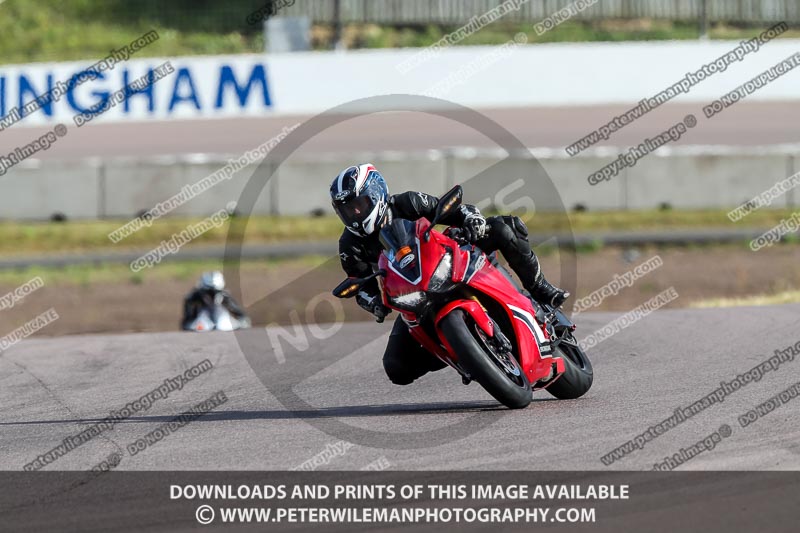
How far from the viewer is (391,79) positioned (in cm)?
2975

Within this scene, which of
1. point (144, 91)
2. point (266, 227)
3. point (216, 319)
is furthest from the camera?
point (144, 91)

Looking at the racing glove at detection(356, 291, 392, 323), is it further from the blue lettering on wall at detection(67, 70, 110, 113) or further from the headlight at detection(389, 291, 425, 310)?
the blue lettering on wall at detection(67, 70, 110, 113)

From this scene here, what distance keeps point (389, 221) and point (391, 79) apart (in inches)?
888

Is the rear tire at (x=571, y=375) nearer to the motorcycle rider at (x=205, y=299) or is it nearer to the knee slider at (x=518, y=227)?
the knee slider at (x=518, y=227)

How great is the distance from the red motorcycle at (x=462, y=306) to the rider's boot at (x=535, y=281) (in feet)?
0.49

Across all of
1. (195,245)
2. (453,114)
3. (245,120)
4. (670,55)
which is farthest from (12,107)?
(670,55)

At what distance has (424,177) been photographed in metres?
23.3

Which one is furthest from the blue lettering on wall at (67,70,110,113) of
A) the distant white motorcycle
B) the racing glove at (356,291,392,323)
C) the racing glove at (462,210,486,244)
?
the racing glove at (462,210,486,244)

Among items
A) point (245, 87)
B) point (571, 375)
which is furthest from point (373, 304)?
point (245, 87)

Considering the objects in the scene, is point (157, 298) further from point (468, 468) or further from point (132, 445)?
point (468, 468)

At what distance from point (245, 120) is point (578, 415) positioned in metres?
23.0

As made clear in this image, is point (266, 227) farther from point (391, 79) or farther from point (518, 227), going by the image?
point (518, 227)

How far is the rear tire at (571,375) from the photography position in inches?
320

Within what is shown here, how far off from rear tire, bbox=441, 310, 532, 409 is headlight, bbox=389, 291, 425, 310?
0.73 ft
